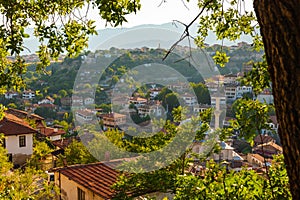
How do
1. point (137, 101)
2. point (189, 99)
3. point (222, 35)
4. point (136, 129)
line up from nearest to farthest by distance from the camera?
point (222, 35) < point (189, 99) < point (136, 129) < point (137, 101)

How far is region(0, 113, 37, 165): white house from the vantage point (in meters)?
14.4

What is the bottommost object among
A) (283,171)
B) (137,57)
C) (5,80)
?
(283,171)

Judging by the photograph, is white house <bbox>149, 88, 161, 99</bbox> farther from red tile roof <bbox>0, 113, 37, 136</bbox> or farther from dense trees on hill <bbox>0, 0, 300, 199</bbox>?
dense trees on hill <bbox>0, 0, 300, 199</bbox>

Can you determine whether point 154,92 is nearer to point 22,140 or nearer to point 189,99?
point 189,99

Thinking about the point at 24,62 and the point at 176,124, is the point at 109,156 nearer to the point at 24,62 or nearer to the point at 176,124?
the point at 176,124

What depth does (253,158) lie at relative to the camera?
11.5m

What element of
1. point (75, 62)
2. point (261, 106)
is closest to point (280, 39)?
point (261, 106)

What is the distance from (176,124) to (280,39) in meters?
4.64

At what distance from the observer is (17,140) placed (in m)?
14.6

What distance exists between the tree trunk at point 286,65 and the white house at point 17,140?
1445cm

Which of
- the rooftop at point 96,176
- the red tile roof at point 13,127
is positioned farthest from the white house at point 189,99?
the red tile roof at point 13,127

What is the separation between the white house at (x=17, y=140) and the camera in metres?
14.4

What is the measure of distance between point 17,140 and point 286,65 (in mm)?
14866

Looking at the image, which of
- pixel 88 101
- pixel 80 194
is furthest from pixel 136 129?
pixel 88 101
